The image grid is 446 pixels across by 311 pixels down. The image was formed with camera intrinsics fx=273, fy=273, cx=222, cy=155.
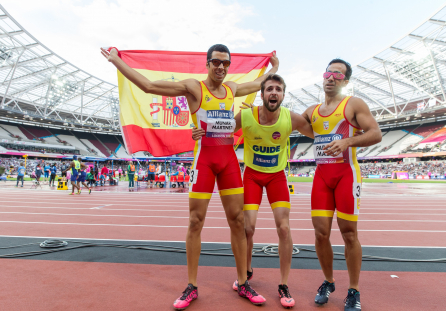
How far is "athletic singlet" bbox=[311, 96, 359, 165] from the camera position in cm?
289

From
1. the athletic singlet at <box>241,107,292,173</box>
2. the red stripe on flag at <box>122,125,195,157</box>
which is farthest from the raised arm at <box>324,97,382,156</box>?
the red stripe on flag at <box>122,125,195,157</box>

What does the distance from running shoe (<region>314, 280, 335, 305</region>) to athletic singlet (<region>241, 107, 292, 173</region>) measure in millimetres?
1289

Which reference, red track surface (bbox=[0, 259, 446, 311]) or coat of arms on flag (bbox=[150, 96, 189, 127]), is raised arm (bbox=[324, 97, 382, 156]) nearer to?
red track surface (bbox=[0, 259, 446, 311])

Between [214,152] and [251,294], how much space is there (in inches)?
57.3

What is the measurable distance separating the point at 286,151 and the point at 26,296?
3101 mm

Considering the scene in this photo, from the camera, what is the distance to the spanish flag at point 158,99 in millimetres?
5734

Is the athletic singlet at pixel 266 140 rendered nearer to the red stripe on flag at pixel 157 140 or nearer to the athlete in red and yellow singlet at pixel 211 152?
the athlete in red and yellow singlet at pixel 211 152

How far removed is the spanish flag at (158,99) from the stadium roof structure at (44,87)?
2917 cm

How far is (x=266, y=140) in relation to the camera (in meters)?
3.14

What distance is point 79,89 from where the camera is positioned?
144 ft

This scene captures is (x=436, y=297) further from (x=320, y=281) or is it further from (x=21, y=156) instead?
(x=21, y=156)

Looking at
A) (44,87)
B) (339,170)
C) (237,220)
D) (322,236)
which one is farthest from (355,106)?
(44,87)

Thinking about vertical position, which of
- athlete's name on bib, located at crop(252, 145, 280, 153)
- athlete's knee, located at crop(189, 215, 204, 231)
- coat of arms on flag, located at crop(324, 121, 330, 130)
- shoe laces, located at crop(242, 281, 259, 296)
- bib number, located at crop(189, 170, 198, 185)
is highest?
coat of arms on flag, located at crop(324, 121, 330, 130)

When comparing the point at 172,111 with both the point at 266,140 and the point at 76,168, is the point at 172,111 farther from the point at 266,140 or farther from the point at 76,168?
the point at 76,168
